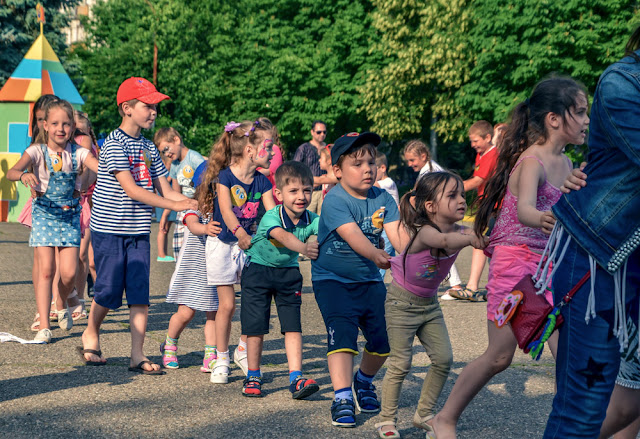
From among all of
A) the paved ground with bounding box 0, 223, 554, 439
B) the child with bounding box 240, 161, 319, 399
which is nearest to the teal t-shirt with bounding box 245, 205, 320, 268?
the child with bounding box 240, 161, 319, 399

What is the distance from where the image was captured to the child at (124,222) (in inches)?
232

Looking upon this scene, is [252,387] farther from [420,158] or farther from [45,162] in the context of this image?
[420,158]

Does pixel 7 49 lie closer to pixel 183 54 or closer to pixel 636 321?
pixel 183 54

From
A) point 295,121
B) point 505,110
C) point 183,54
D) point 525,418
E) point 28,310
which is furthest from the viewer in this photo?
point 183,54

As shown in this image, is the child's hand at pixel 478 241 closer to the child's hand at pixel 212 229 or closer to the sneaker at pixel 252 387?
the sneaker at pixel 252 387

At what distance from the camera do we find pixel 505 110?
31.3 m

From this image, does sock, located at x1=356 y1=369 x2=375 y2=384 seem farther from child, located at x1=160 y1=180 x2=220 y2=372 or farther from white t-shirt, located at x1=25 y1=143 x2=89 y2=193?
white t-shirt, located at x1=25 y1=143 x2=89 y2=193

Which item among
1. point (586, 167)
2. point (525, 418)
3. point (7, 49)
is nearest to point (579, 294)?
point (586, 167)

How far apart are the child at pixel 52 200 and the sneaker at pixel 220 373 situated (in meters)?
1.92

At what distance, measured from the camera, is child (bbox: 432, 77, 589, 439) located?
12.8 feet

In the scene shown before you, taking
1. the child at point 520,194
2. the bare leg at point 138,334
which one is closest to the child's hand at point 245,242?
the bare leg at point 138,334

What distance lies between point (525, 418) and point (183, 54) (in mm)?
41319

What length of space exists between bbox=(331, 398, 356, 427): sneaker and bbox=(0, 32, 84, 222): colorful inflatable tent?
55.8 ft

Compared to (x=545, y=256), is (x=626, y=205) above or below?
above
